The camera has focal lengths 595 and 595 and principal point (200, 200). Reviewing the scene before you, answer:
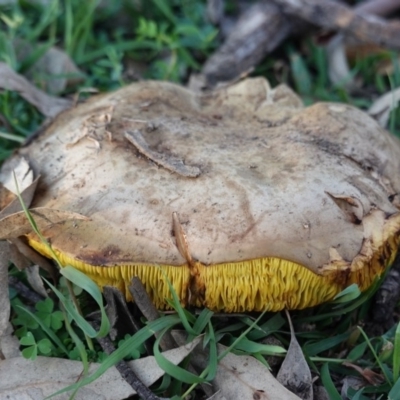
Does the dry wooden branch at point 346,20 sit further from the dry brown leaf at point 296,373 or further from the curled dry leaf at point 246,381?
the curled dry leaf at point 246,381

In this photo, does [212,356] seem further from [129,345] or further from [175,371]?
[129,345]

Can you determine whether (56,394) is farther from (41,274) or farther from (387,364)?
(387,364)

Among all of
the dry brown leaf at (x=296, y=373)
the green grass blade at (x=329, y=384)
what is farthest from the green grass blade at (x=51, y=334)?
the green grass blade at (x=329, y=384)

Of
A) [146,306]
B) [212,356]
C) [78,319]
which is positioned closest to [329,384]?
[212,356]

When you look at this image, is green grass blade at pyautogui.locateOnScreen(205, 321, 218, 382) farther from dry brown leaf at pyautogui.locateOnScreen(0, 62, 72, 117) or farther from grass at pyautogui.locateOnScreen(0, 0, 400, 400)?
dry brown leaf at pyautogui.locateOnScreen(0, 62, 72, 117)

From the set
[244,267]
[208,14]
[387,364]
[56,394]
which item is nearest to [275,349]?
[244,267]

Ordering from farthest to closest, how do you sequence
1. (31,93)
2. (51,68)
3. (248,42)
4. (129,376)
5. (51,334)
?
(248,42)
(51,68)
(31,93)
(51,334)
(129,376)
